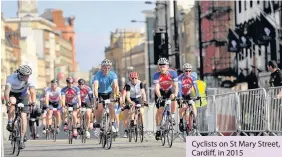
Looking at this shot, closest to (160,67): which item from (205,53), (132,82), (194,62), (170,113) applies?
(170,113)

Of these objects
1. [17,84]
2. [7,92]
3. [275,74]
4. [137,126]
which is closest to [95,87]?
[17,84]

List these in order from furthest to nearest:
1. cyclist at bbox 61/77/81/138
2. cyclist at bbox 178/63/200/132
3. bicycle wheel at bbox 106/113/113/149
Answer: cyclist at bbox 61/77/81/138, cyclist at bbox 178/63/200/132, bicycle wheel at bbox 106/113/113/149

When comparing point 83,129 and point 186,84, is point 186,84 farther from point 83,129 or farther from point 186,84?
point 83,129

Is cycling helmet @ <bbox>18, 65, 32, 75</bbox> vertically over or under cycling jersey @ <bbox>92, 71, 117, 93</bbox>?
over

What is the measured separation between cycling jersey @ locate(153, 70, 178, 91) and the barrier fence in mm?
2219

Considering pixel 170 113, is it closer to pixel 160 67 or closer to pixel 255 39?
pixel 160 67

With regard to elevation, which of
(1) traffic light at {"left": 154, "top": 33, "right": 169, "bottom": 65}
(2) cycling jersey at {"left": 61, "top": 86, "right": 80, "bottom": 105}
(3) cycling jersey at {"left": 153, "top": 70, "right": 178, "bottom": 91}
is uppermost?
(1) traffic light at {"left": 154, "top": 33, "right": 169, "bottom": 65}

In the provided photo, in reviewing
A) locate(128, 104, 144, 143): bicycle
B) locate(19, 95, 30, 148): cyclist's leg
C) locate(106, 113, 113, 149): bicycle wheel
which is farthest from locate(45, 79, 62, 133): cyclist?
locate(19, 95, 30, 148): cyclist's leg

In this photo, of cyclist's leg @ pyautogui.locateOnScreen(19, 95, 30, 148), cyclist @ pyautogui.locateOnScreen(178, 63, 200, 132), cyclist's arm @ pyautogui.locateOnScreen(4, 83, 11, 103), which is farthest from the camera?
cyclist @ pyautogui.locateOnScreen(178, 63, 200, 132)

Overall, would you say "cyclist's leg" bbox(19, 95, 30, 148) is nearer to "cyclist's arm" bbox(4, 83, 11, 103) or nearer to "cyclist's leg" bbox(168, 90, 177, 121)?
"cyclist's arm" bbox(4, 83, 11, 103)

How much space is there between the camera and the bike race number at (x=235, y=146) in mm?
10062

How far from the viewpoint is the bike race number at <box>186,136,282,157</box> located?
33.0 feet

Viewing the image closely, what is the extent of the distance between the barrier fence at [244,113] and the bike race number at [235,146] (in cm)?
1012

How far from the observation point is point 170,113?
20.0 meters
